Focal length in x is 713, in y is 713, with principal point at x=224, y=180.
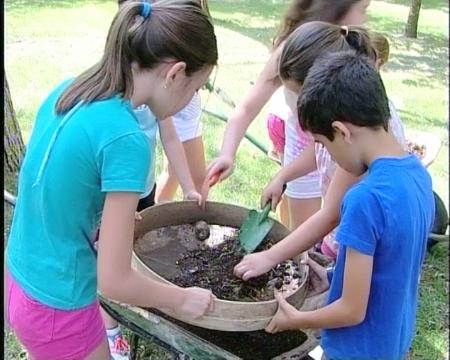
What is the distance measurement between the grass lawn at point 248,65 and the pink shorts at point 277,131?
1.70 ft

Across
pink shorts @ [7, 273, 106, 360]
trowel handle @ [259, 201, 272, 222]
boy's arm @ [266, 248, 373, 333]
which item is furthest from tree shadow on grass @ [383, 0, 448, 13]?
pink shorts @ [7, 273, 106, 360]

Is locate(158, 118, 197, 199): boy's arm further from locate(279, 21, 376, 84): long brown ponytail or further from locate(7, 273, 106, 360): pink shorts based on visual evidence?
locate(7, 273, 106, 360): pink shorts

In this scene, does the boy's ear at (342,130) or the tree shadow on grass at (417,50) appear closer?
the boy's ear at (342,130)

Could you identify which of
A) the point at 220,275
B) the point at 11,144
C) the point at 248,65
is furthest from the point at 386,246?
the point at 248,65

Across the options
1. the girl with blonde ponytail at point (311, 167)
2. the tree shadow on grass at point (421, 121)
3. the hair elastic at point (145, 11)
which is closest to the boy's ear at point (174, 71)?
the hair elastic at point (145, 11)

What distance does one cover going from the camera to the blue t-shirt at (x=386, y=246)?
140cm

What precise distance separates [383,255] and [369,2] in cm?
120

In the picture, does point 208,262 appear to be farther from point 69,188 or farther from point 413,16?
point 413,16

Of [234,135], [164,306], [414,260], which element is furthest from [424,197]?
[234,135]

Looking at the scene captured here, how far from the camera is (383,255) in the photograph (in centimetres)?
145

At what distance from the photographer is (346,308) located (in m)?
1.48

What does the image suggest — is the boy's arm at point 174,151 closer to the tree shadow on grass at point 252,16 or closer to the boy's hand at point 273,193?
the boy's hand at point 273,193

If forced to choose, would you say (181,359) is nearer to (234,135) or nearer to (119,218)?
(119,218)

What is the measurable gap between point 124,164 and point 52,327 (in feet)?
1.56
